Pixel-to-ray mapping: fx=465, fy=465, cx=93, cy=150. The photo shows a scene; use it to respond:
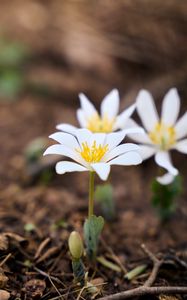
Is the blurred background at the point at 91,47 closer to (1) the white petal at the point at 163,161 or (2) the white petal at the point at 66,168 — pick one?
(1) the white petal at the point at 163,161

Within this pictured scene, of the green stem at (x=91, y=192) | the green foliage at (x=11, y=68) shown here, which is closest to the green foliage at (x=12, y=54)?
the green foliage at (x=11, y=68)

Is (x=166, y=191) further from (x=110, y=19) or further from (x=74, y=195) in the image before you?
(x=110, y=19)

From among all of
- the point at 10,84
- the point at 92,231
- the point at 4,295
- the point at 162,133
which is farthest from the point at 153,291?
the point at 10,84

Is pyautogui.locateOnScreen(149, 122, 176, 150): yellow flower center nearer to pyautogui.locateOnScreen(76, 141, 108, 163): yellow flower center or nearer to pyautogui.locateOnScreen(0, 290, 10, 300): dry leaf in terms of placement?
pyautogui.locateOnScreen(76, 141, 108, 163): yellow flower center

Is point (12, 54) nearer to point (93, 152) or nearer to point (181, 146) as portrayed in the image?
point (181, 146)

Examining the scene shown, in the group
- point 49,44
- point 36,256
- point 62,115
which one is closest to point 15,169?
point 62,115

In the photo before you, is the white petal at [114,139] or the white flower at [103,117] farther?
the white flower at [103,117]

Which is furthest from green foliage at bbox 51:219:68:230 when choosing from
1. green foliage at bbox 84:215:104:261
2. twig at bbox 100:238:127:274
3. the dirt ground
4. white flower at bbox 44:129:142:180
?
white flower at bbox 44:129:142:180
